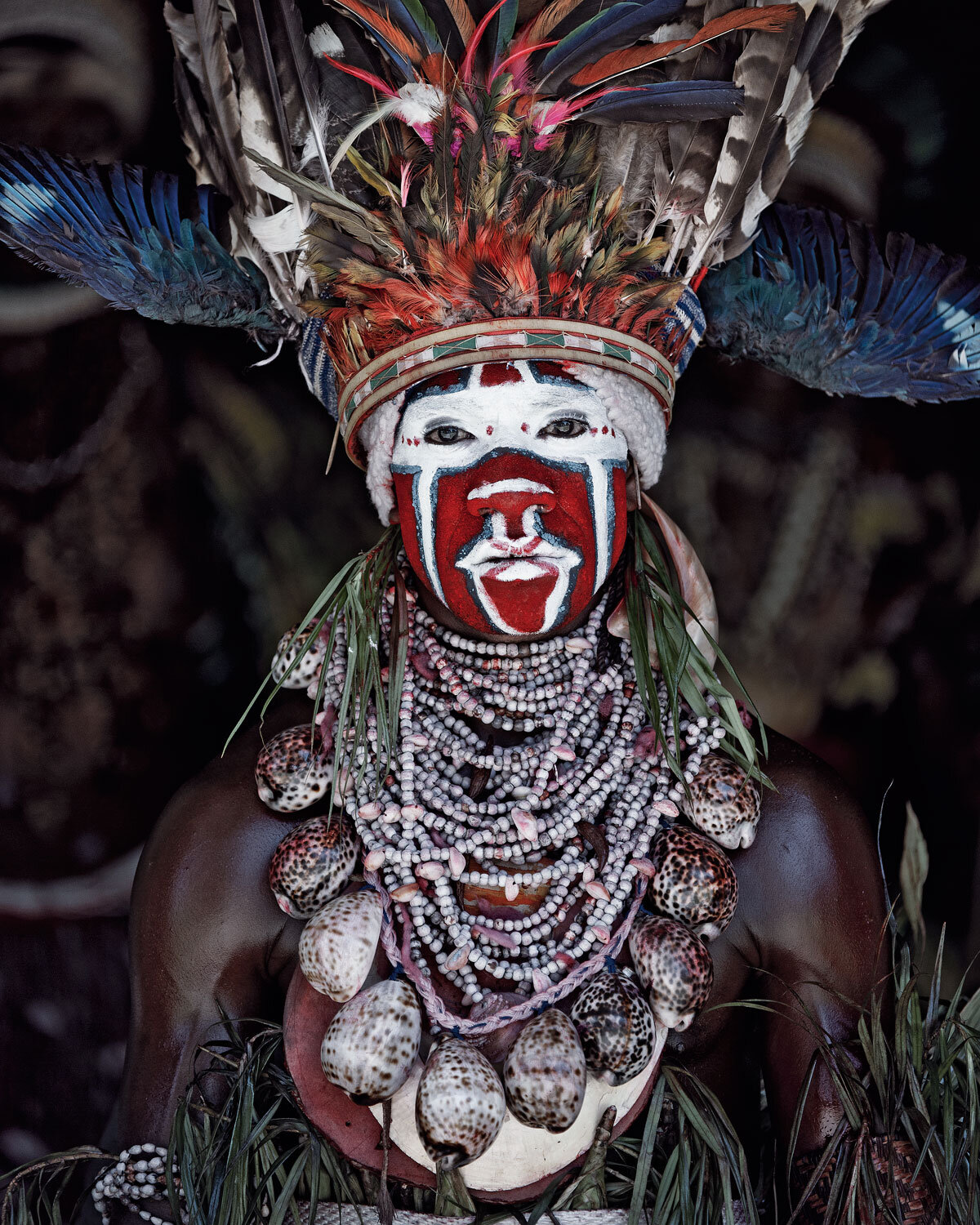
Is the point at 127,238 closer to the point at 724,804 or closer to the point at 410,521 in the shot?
the point at 410,521

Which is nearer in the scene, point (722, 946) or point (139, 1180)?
point (139, 1180)

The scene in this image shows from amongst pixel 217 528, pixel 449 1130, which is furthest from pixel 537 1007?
pixel 217 528

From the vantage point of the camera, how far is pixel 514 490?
180cm

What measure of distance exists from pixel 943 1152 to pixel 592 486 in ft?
3.87

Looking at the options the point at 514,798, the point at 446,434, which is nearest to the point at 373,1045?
the point at 514,798

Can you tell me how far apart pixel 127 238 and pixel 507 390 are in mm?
1017

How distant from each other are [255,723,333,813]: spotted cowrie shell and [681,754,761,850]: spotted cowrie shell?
0.65m

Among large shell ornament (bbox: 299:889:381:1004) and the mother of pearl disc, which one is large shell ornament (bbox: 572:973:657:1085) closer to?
the mother of pearl disc

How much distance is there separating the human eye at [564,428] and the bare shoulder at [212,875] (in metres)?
0.77

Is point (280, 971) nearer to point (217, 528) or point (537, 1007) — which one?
point (537, 1007)

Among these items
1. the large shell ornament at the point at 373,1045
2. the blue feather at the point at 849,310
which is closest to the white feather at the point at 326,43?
the blue feather at the point at 849,310

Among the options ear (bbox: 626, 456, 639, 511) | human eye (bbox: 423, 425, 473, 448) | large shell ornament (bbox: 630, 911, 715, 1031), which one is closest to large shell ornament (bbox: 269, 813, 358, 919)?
large shell ornament (bbox: 630, 911, 715, 1031)

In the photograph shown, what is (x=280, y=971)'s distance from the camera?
1935mm

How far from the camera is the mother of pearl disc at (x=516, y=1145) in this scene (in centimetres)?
168
